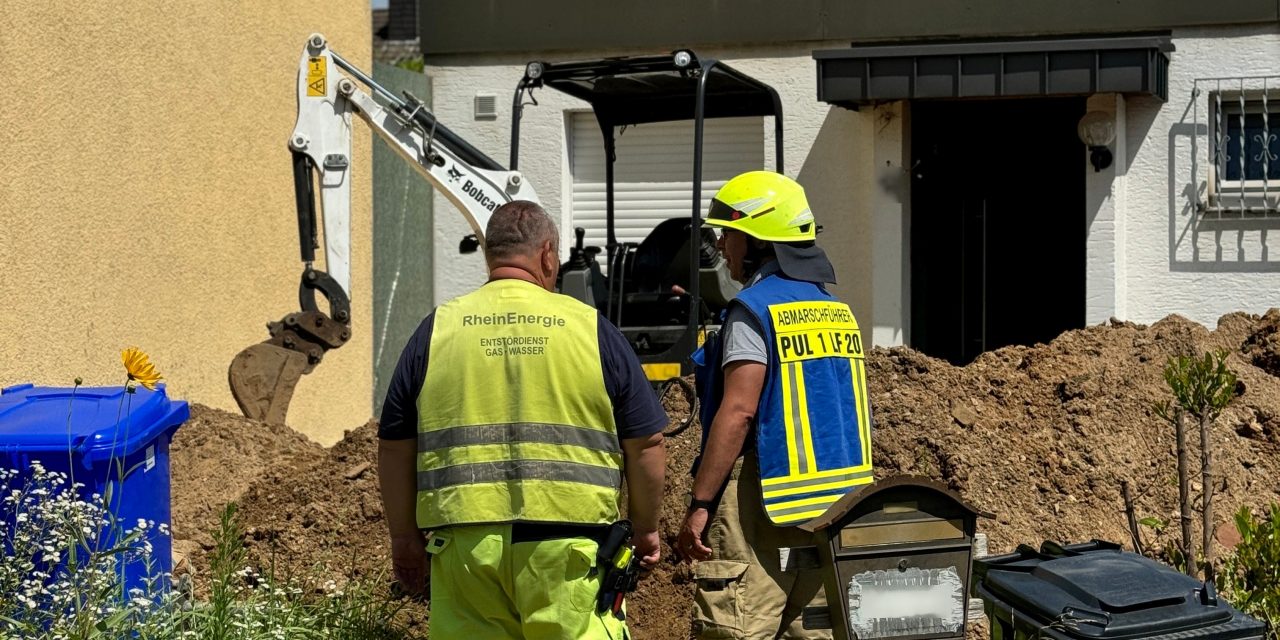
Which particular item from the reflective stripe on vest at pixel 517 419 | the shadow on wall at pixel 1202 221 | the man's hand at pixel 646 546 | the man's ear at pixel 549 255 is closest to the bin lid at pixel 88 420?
the reflective stripe on vest at pixel 517 419

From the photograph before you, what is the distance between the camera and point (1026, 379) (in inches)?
344

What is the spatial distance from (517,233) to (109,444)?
1.89 meters

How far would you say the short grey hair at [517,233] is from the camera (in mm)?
4219

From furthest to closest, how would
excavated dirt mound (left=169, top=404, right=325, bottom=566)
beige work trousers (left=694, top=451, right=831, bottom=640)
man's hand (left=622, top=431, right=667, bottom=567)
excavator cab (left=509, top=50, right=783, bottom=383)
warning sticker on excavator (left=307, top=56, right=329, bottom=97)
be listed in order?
warning sticker on excavator (left=307, top=56, right=329, bottom=97), excavator cab (left=509, top=50, right=783, bottom=383), excavated dirt mound (left=169, top=404, right=325, bottom=566), beige work trousers (left=694, top=451, right=831, bottom=640), man's hand (left=622, top=431, right=667, bottom=567)

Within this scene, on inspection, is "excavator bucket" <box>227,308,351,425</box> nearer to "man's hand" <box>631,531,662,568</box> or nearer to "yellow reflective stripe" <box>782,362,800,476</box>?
"yellow reflective stripe" <box>782,362,800,476</box>

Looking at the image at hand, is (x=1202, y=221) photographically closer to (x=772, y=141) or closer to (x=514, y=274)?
(x=772, y=141)

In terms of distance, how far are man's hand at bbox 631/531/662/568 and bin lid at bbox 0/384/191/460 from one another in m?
1.97

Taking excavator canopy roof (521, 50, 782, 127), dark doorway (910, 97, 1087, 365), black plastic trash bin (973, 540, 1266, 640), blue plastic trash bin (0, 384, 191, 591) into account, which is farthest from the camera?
dark doorway (910, 97, 1087, 365)

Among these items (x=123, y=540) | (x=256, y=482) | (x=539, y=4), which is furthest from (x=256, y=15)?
(x=123, y=540)

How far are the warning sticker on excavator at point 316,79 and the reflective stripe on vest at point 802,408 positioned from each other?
5.42 m

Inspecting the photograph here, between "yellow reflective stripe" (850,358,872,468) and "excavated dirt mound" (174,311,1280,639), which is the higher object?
"yellow reflective stripe" (850,358,872,468)

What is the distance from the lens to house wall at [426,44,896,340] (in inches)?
477

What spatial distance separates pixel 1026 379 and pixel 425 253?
6.00 meters

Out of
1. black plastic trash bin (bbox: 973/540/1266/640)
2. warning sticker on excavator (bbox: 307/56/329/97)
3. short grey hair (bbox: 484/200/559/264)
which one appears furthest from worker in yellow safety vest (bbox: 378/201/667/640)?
warning sticker on excavator (bbox: 307/56/329/97)
